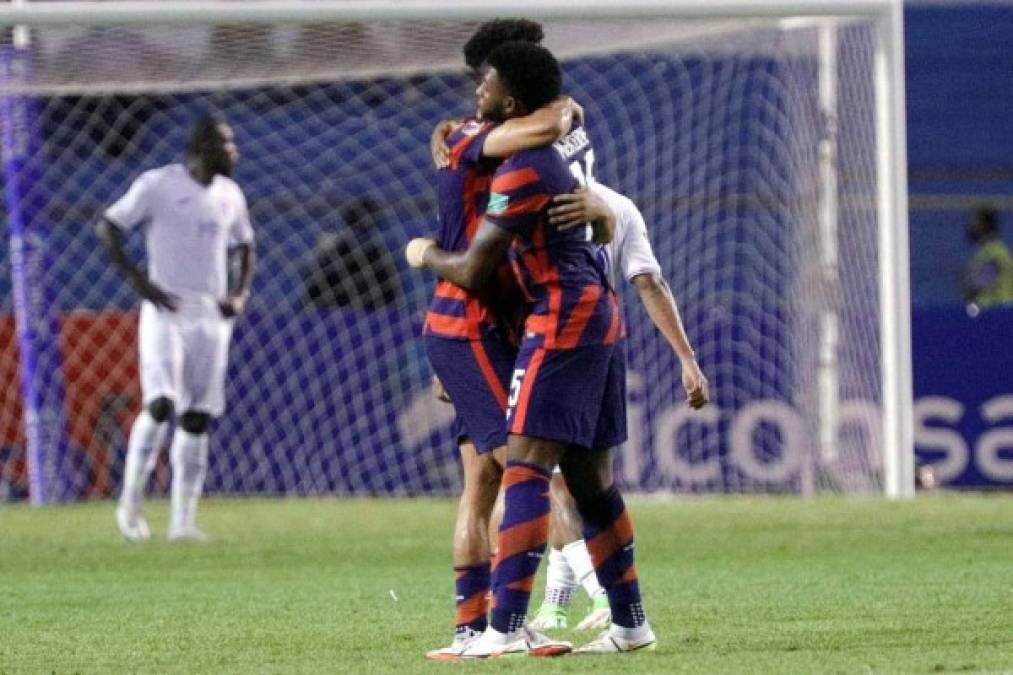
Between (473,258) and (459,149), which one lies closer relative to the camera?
(473,258)

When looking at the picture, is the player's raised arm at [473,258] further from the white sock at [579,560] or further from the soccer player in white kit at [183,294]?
the soccer player in white kit at [183,294]

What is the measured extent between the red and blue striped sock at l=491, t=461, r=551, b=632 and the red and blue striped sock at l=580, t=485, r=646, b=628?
11.8 inches

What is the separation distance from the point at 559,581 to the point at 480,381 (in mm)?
1333

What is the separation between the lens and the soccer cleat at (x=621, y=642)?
7.73 meters

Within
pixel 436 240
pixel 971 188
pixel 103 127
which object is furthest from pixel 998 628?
pixel 971 188

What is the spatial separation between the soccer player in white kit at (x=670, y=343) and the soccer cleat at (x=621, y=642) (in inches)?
12.0

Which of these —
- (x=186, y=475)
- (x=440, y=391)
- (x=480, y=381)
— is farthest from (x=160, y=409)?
(x=480, y=381)

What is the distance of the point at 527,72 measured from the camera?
7.42 metres

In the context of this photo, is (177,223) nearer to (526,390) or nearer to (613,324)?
(613,324)

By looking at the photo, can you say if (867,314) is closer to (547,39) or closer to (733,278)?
(733,278)

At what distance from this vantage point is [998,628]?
326 inches

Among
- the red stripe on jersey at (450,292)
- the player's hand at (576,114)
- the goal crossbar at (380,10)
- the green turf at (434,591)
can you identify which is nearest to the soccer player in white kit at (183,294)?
the green turf at (434,591)

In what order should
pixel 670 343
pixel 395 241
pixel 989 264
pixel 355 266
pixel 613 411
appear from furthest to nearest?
pixel 989 264 < pixel 395 241 < pixel 355 266 < pixel 670 343 < pixel 613 411

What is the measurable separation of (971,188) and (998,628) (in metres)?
13.8
